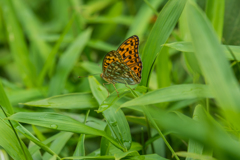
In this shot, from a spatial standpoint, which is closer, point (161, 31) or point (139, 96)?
point (139, 96)

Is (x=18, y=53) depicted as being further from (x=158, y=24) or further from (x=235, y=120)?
(x=235, y=120)

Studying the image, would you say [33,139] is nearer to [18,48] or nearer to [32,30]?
[18,48]

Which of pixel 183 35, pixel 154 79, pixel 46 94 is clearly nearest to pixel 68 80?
pixel 46 94

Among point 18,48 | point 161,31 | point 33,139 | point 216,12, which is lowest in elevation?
point 33,139

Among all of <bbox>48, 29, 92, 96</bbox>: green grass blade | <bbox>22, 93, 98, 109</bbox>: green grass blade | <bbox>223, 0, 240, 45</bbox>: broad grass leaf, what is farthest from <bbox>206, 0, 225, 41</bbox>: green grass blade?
<bbox>48, 29, 92, 96</bbox>: green grass blade

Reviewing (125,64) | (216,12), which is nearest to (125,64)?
(125,64)

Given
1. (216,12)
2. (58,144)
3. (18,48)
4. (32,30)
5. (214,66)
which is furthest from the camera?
(32,30)
